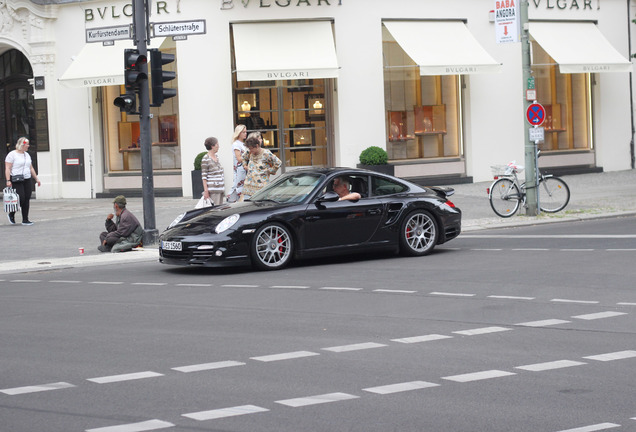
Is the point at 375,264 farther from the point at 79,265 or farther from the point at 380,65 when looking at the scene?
the point at 380,65

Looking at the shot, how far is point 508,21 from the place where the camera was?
795 inches

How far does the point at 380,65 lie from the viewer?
27.0 m

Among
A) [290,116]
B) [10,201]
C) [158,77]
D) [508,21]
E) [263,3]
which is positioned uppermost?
[263,3]

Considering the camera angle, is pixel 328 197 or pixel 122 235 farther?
pixel 122 235

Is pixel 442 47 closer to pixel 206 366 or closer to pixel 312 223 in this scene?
pixel 312 223

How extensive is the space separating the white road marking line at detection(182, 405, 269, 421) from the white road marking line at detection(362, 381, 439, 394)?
0.85m

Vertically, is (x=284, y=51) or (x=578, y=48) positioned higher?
(x=578, y=48)

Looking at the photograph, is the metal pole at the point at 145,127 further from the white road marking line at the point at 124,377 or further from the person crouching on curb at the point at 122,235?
the white road marking line at the point at 124,377

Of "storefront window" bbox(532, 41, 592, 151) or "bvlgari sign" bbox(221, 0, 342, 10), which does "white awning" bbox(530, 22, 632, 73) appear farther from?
"bvlgari sign" bbox(221, 0, 342, 10)

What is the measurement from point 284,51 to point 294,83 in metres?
1.24

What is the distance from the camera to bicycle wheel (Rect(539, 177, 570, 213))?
20.6 m

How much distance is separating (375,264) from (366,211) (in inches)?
30.6

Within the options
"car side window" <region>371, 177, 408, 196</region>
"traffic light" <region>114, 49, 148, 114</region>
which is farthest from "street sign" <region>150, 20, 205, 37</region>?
"car side window" <region>371, 177, 408, 196</region>

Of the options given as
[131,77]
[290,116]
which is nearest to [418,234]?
[131,77]
